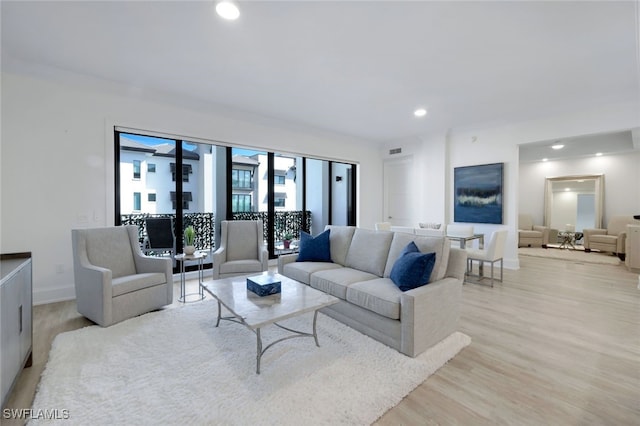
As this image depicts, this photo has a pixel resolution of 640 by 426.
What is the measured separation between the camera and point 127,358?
2148mm

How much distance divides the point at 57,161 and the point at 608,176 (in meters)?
11.5

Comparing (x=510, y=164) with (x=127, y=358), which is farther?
(x=510, y=164)

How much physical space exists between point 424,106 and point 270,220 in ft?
11.3

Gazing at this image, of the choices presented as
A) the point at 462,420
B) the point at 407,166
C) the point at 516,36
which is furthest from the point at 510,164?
the point at 462,420

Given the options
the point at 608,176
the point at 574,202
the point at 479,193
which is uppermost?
the point at 608,176

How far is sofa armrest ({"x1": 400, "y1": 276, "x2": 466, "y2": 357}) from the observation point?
83.5 inches

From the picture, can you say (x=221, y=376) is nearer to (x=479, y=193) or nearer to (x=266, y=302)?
(x=266, y=302)

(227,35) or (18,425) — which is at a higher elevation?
(227,35)

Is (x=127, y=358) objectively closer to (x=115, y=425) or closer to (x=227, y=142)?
(x=115, y=425)

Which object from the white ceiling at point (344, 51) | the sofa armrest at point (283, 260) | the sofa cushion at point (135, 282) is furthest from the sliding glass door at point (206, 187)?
the sofa armrest at point (283, 260)

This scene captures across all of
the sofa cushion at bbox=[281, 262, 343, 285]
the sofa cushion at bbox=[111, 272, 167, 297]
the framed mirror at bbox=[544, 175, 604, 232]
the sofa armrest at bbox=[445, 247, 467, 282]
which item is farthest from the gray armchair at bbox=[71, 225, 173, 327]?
the framed mirror at bbox=[544, 175, 604, 232]

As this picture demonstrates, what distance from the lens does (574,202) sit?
775 cm

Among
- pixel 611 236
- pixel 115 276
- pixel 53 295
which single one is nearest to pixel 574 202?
pixel 611 236

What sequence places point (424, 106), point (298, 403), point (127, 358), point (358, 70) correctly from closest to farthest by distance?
point (298, 403), point (127, 358), point (358, 70), point (424, 106)
